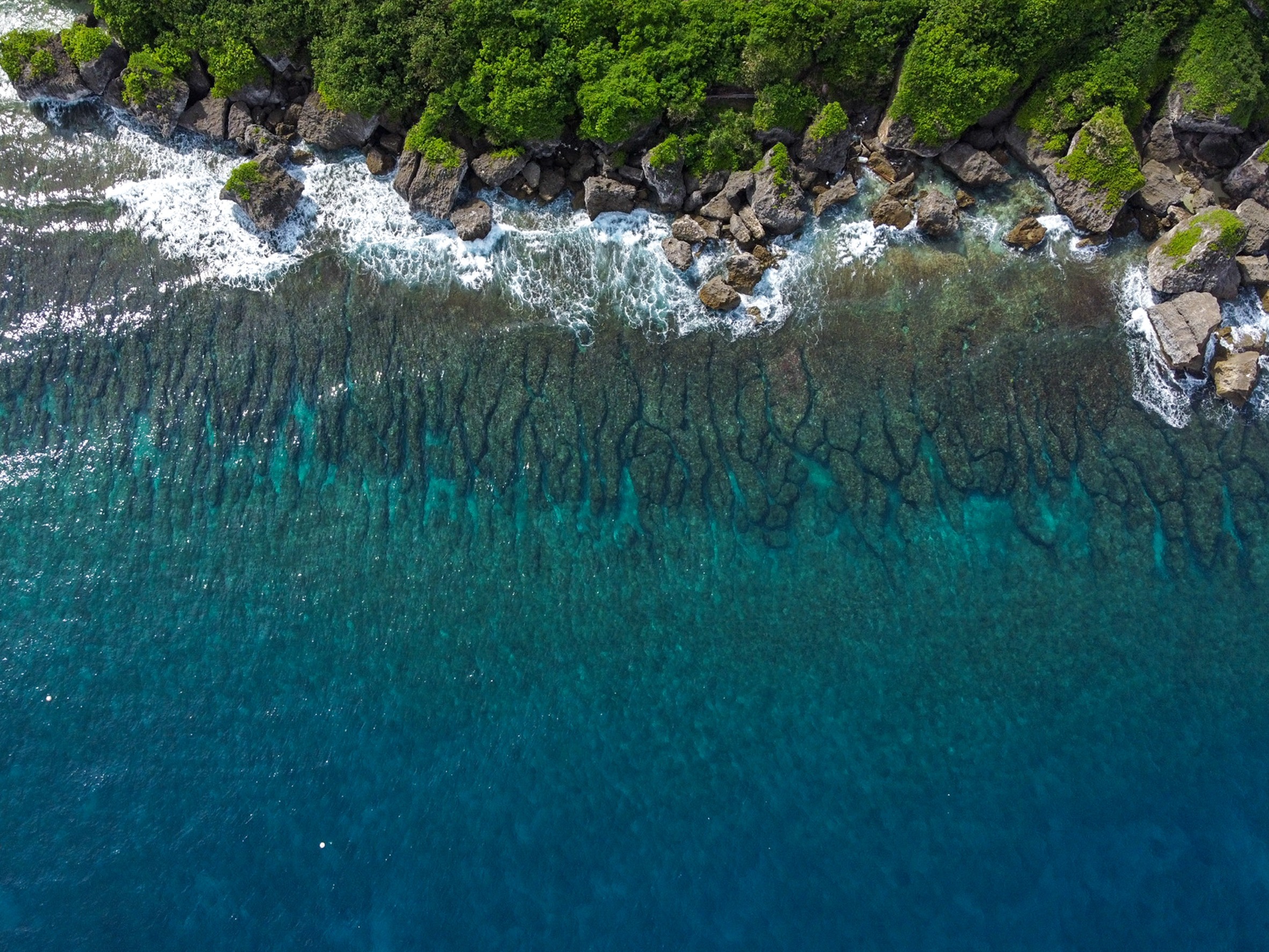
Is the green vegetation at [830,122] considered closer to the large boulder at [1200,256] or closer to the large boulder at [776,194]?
the large boulder at [776,194]

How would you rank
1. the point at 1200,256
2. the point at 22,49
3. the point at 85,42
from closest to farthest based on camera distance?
the point at 1200,256
the point at 85,42
the point at 22,49

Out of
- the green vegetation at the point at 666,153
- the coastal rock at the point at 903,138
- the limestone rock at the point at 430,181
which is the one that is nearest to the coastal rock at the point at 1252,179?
the coastal rock at the point at 903,138

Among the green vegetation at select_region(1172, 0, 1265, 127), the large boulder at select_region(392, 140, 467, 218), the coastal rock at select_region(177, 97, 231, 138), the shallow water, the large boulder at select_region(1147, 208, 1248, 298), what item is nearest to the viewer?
the green vegetation at select_region(1172, 0, 1265, 127)

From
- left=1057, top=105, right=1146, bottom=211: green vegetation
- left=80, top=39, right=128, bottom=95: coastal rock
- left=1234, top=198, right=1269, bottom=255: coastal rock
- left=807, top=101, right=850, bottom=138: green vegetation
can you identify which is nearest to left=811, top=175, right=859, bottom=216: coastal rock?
left=807, top=101, right=850, bottom=138: green vegetation

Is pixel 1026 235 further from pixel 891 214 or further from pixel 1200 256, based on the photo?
pixel 1200 256

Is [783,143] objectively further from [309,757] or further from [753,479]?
[309,757]

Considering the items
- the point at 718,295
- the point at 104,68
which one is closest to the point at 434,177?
the point at 718,295

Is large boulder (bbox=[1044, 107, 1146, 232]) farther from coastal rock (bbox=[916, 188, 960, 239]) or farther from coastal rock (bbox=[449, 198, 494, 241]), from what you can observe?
coastal rock (bbox=[449, 198, 494, 241])
